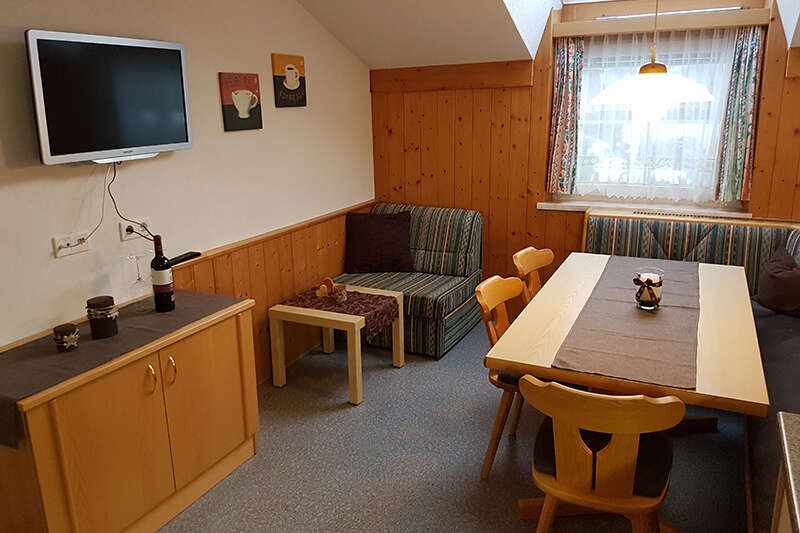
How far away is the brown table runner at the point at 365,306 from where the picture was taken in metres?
3.53

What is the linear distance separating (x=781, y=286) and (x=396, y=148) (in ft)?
9.03

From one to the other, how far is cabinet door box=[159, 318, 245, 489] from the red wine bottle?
22 centimetres

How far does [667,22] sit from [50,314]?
375cm

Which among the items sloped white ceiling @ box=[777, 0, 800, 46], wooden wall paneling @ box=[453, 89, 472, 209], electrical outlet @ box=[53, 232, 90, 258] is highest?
sloped white ceiling @ box=[777, 0, 800, 46]

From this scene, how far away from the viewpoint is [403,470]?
284cm

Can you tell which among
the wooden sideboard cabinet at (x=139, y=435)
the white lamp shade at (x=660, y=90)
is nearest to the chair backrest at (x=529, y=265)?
the white lamp shade at (x=660, y=90)

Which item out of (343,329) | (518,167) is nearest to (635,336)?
(343,329)

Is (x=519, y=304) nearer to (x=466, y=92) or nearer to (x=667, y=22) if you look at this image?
(x=466, y=92)

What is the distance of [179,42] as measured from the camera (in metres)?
3.00

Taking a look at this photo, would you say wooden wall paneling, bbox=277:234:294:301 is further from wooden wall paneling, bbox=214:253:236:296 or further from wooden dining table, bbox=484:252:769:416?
wooden dining table, bbox=484:252:769:416

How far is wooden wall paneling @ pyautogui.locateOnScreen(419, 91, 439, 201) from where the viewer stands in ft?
15.3

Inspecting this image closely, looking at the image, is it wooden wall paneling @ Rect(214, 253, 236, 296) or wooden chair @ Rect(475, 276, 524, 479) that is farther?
wooden wall paneling @ Rect(214, 253, 236, 296)

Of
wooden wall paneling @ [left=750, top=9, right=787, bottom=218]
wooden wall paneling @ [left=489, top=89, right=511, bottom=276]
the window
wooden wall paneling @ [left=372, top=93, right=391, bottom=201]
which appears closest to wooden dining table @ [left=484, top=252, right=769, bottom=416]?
wooden wall paneling @ [left=750, top=9, right=787, bottom=218]

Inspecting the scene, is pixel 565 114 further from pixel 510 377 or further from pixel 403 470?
pixel 403 470
